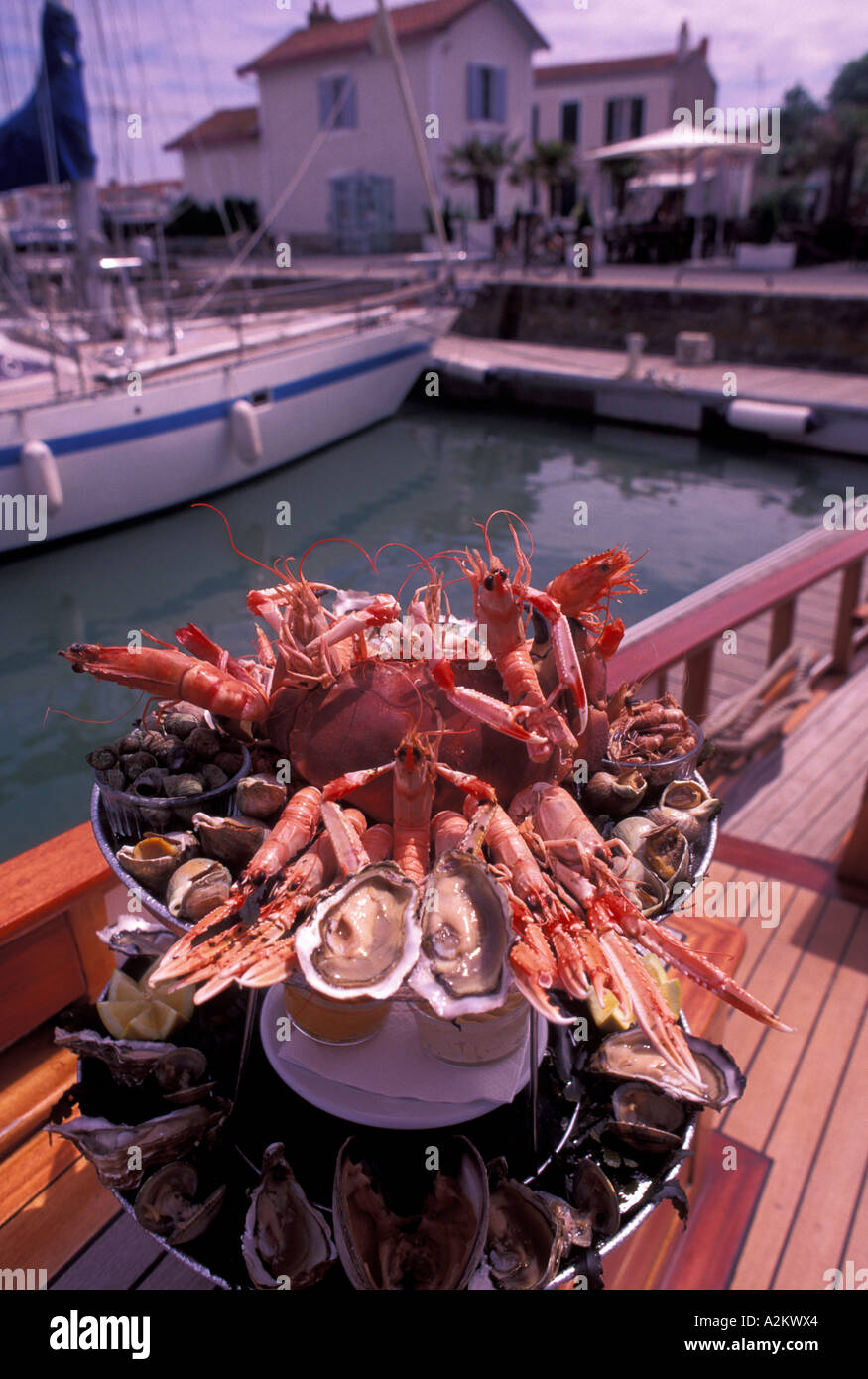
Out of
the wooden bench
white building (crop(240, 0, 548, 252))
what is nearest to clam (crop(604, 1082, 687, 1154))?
the wooden bench

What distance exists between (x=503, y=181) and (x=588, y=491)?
23.2m

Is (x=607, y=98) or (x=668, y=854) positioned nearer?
(x=668, y=854)

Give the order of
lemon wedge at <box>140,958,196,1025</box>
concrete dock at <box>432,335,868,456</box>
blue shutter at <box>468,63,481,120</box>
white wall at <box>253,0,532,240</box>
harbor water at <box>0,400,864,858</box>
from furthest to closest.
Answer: blue shutter at <box>468,63,481,120</box> → white wall at <box>253,0,532,240</box> → concrete dock at <box>432,335,868,456</box> → harbor water at <box>0,400,864,858</box> → lemon wedge at <box>140,958,196,1025</box>

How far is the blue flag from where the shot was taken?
11453mm

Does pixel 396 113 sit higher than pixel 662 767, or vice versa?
pixel 396 113

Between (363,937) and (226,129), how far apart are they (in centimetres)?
4357

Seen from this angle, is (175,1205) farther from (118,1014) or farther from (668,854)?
(668,854)

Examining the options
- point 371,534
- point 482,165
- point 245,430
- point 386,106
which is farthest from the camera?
point 386,106

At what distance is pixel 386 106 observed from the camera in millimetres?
29578

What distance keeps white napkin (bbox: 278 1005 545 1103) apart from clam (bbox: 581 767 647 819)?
43cm

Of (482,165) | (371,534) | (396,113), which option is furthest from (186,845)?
(396,113)

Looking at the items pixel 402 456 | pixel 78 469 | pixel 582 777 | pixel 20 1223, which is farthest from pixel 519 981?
pixel 402 456

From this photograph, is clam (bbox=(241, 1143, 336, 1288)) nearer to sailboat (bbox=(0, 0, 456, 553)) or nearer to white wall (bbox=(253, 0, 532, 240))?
sailboat (bbox=(0, 0, 456, 553))

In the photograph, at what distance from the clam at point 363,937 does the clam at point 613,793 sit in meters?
0.47
